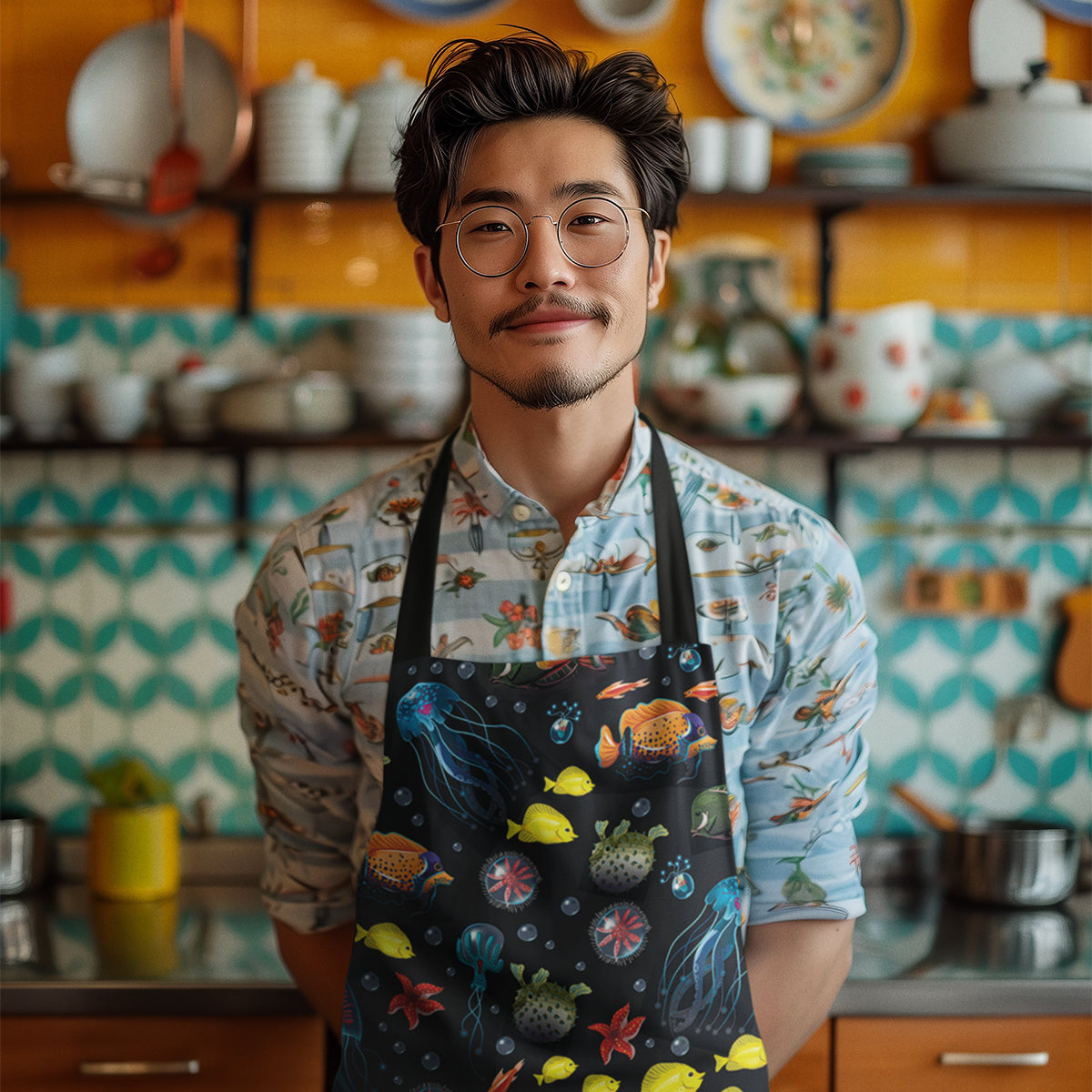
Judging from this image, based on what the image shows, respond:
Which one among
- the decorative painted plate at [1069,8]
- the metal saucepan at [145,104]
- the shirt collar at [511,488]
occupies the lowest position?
the shirt collar at [511,488]

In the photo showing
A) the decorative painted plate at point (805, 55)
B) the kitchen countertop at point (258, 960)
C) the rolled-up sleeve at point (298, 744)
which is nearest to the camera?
the rolled-up sleeve at point (298, 744)

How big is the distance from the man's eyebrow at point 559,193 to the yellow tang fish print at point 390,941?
0.70m

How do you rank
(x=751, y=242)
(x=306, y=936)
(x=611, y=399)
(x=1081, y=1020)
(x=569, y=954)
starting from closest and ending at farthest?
(x=569, y=954), (x=611, y=399), (x=306, y=936), (x=1081, y=1020), (x=751, y=242)

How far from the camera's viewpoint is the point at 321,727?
126cm

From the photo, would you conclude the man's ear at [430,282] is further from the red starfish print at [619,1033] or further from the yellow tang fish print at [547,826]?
the red starfish print at [619,1033]

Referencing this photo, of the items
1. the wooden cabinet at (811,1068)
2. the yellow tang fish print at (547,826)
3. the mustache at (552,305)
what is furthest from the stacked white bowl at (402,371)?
the wooden cabinet at (811,1068)

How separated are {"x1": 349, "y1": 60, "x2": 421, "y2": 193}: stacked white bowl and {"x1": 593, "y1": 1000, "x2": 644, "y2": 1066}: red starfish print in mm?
1397

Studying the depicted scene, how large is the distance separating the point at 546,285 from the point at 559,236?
0.06 m

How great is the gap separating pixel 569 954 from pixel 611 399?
0.55 m

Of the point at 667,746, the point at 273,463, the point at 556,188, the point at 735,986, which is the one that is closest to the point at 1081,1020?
the point at 735,986

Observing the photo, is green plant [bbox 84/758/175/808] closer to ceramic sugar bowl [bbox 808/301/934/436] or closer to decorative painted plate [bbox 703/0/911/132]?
ceramic sugar bowl [bbox 808/301/934/436]

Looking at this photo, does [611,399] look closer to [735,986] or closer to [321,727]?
[321,727]

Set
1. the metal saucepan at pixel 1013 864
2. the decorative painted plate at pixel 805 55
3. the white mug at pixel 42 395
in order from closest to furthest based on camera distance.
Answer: the metal saucepan at pixel 1013 864
the white mug at pixel 42 395
the decorative painted plate at pixel 805 55

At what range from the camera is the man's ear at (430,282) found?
1249 millimetres
